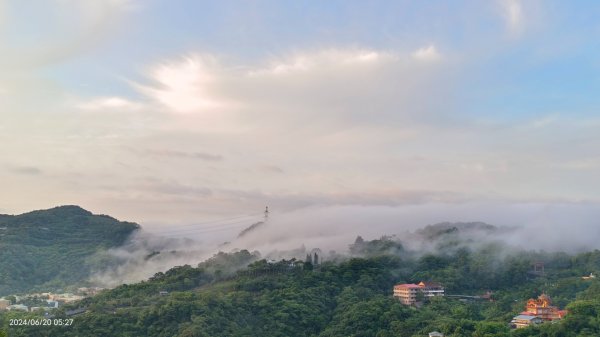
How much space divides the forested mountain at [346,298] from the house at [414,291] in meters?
1.47

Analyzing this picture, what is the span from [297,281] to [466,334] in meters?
18.4

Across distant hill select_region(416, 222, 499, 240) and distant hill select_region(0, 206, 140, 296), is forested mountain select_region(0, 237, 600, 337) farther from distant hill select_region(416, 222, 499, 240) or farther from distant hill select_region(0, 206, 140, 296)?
distant hill select_region(0, 206, 140, 296)

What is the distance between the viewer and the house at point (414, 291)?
5891 cm

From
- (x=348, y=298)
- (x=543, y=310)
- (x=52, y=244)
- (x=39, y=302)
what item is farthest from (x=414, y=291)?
(x=52, y=244)

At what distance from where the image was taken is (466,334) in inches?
1772

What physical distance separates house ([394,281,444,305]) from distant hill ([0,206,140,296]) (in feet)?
143

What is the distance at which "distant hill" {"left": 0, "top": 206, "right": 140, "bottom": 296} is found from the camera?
8406 centimetres

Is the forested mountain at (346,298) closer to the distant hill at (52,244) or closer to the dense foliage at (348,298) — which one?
the dense foliage at (348,298)

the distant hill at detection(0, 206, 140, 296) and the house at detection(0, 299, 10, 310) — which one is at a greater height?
the distant hill at detection(0, 206, 140, 296)

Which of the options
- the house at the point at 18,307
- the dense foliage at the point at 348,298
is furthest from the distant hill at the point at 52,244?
the dense foliage at the point at 348,298

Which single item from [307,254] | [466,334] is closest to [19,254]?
[307,254]

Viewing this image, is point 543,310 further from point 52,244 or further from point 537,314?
point 52,244

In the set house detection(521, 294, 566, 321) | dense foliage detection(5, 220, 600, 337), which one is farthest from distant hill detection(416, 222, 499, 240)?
house detection(521, 294, 566, 321)

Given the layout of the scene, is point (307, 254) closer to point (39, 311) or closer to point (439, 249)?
point (439, 249)
